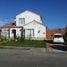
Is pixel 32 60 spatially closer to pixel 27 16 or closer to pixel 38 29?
pixel 38 29

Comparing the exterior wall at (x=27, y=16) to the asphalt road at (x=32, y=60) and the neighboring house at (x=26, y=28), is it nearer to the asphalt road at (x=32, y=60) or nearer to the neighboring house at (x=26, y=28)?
the neighboring house at (x=26, y=28)

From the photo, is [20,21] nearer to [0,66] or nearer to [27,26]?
[27,26]

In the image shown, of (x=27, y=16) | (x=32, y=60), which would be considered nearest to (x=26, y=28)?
(x=27, y=16)

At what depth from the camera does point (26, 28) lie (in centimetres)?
5025

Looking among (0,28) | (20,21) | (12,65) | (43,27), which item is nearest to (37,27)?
(43,27)

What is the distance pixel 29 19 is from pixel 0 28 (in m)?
7.08

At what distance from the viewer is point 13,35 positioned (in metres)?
52.0

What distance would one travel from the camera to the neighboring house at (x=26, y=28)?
4981 centimetres

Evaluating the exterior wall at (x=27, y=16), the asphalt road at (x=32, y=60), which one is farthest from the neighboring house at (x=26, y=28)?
the asphalt road at (x=32, y=60)

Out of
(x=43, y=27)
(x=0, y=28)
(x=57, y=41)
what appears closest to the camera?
(x=57, y=41)

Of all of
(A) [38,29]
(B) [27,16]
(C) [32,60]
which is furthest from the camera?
(B) [27,16]

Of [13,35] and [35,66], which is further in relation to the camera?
[13,35]

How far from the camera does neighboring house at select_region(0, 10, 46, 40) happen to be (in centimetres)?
4981

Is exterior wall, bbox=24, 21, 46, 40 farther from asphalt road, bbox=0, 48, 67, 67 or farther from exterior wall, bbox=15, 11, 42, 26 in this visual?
asphalt road, bbox=0, 48, 67, 67
